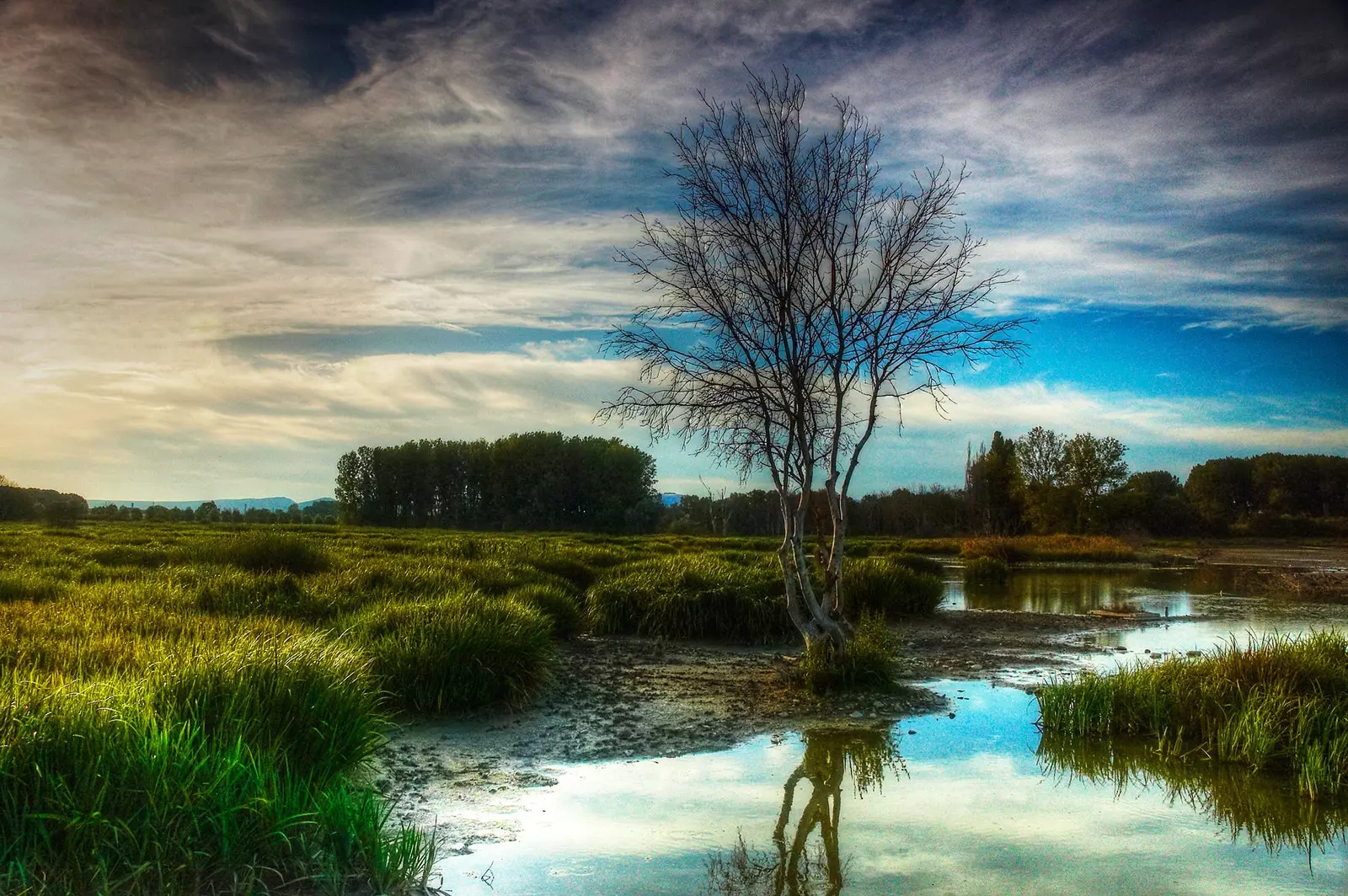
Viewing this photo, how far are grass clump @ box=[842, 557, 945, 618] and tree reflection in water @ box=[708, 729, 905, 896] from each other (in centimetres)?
892

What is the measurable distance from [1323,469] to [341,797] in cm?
9013

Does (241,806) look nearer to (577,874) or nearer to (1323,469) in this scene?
(577,874)

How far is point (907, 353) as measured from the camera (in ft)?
31.4

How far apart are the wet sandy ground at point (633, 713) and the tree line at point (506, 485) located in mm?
61845

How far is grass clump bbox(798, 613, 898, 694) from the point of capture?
934 centimetres

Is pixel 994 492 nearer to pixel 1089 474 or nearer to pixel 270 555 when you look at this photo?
pixel 1089 474

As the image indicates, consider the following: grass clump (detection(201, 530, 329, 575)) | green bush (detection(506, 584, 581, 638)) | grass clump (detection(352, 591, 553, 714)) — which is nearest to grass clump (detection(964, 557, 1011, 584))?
green bush (detection(506, 584, 581, 638))

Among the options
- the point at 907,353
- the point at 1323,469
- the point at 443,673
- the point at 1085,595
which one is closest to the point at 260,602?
the point at 443,673

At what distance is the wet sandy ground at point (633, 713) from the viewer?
19.8 ft

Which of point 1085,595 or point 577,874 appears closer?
point 577,874

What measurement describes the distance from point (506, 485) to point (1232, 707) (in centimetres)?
8086

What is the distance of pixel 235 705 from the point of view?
501 cm

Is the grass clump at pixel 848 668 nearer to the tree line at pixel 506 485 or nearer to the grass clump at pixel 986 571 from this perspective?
the grass clump at pixel 986 571

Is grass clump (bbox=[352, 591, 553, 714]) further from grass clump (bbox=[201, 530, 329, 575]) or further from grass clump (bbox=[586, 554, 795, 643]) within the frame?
grass clump (bbox=[201, 530, 329, 575])
